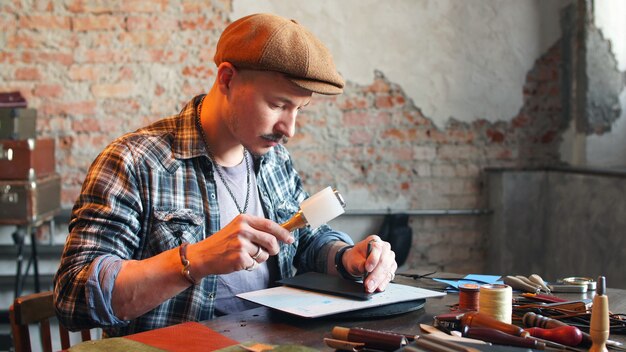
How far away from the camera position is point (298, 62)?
5.88 ft

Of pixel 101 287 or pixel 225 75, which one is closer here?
pixel 101 287

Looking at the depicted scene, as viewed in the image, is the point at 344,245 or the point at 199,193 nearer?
the point at 199,193

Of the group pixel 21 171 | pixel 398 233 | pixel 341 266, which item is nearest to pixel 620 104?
pixel 398 233

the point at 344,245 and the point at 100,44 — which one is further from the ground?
the point at 100,44

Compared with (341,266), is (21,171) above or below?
above

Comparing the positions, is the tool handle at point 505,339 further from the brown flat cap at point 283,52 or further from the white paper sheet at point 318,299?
the brown flat cap at point 283,52

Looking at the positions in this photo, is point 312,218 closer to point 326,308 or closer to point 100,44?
point 326,308

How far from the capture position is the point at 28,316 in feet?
5.84

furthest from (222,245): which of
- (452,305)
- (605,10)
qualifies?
(605,10)

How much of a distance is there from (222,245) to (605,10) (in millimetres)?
3039

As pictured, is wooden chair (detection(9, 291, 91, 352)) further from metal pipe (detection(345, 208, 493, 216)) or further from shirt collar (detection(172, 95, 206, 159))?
metal pipe (detection(345, 208, 493, 216))

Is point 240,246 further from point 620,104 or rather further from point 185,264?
point 620,104

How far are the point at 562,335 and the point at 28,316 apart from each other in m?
1.26

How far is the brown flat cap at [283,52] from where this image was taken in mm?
A: 1790
